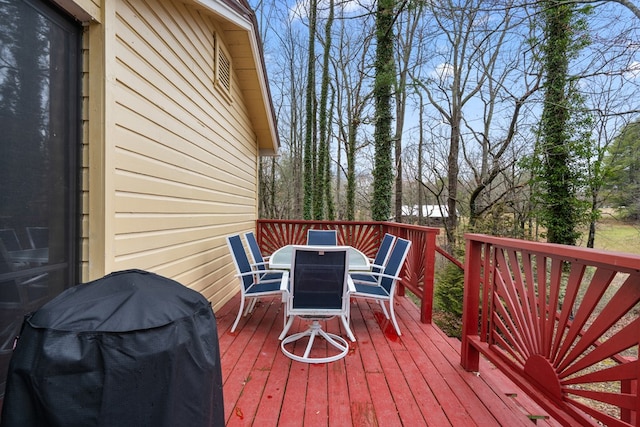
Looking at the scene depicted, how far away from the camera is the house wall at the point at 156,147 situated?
1866 mm

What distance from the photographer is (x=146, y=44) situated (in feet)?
7.85

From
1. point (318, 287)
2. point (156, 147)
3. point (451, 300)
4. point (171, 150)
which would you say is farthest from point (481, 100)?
point (156, 147)

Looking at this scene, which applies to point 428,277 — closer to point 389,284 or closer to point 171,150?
point 389,284

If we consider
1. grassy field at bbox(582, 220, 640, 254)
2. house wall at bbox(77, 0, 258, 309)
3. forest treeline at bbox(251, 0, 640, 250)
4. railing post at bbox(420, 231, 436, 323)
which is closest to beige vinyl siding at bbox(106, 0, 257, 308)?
house wall at bbox(77, 0, 258, 309)

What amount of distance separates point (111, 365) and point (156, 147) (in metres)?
2.08

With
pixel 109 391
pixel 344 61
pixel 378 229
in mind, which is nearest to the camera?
pixel 109 391

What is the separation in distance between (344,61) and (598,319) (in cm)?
1402

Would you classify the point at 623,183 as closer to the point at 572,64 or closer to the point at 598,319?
the point at 572,64

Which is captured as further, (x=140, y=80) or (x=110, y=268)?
(x=140, y=80)

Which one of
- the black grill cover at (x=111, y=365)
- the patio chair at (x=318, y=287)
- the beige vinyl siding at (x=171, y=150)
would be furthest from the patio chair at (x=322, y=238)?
the black grill cover at (x=111, y=365)

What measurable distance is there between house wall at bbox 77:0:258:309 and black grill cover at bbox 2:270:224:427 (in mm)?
1080

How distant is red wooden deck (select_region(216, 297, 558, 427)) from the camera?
76.6 inches

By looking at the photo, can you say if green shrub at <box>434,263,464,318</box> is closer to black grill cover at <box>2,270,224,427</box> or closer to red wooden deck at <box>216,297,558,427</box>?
red wooden deck at <box>216,297,558,427</box>

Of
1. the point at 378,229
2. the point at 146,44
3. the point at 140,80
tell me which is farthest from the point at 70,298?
the point at 378,229
